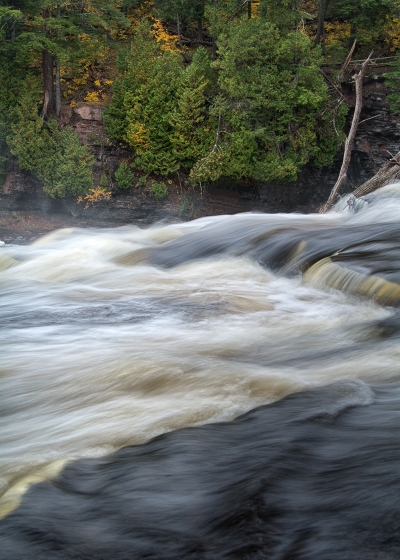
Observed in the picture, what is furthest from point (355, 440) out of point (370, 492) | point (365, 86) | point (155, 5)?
point (155, 5)

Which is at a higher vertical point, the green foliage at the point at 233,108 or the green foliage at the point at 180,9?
the green foliage at the point at 180,9

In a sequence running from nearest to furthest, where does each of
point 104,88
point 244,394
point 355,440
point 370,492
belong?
1. point 370,492
2. point 355,440
3. point 244,394
4. point 104,88

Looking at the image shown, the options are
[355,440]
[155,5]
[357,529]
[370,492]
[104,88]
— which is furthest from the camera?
[155,5]

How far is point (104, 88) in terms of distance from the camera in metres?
23.2

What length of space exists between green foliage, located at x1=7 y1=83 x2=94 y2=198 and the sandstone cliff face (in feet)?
2.11

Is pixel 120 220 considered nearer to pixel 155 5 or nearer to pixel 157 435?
pixel 155 5

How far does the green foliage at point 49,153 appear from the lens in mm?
20875

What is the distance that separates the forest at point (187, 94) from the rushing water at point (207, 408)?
14.4 m

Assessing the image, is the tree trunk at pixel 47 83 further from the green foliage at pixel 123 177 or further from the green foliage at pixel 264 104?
the green foliage at pixel 264 104

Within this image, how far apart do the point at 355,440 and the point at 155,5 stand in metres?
25.2

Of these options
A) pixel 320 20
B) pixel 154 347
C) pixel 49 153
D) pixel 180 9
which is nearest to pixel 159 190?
pixel 49 153

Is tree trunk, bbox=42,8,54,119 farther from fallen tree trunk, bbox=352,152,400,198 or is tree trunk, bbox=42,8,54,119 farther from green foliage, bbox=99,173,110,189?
fallen tree trunk, bbox=352,152,400,198

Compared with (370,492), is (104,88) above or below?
above

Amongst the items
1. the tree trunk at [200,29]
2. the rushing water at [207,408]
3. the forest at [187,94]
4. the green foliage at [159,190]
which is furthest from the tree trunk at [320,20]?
the rushing water at [207,408]
